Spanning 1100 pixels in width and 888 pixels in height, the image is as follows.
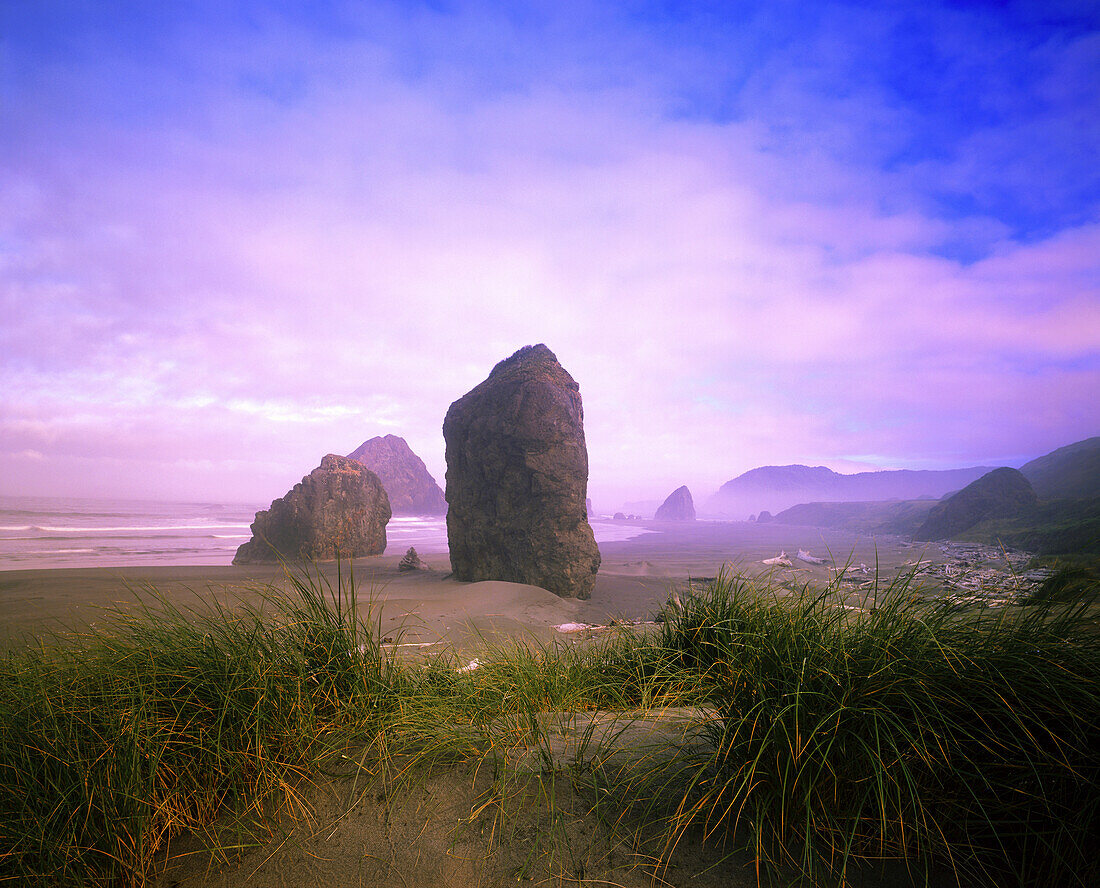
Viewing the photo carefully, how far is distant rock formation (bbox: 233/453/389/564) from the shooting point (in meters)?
15.9

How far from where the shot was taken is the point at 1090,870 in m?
1.48

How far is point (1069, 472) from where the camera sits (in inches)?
685

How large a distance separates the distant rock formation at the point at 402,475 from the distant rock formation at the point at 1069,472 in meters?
42.6

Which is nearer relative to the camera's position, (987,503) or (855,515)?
(987,503)

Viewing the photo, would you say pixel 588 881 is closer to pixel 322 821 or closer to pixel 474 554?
pixel 322 821

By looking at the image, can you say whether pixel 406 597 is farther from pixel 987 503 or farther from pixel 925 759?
pixel 987 503

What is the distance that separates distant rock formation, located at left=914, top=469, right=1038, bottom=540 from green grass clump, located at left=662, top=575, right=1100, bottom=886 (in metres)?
18.5

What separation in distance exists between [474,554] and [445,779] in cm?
965

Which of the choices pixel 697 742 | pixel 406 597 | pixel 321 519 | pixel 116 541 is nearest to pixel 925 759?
pixel 697 742

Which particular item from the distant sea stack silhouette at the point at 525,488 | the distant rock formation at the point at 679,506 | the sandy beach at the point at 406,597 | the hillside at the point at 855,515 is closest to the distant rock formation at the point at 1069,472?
the sandy beach at the point at 406,597

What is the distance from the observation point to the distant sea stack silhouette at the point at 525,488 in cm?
1095

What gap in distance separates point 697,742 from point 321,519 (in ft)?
51.5

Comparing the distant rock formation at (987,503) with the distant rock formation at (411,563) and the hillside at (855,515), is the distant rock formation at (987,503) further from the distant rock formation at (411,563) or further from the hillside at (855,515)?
the distant rock formation at (411,563)

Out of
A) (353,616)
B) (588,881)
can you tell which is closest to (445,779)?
(588,881)
